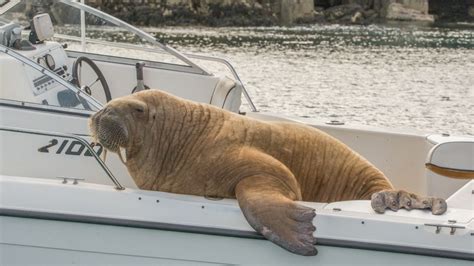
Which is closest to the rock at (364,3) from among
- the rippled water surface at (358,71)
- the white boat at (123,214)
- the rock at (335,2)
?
the rock at (335,2)

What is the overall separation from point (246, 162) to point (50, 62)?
2.23m

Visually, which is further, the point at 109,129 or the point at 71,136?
the point at 71,136

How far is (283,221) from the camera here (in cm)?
561

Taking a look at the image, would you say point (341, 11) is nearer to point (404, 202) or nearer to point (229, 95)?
point (229, 95)

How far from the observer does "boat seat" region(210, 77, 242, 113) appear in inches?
304

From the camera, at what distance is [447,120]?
83.0ft

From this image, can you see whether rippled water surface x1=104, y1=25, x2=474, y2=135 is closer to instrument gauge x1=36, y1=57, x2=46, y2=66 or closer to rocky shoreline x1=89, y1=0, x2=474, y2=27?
rocky shoreline x1=89, y1=0, x2=474, y2=27

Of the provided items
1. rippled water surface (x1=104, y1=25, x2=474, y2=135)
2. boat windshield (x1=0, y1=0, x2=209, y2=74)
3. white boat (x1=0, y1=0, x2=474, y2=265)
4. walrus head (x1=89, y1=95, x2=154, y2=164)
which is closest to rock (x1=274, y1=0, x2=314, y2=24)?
rippled water surface (x1=104, y1=25, x2=474, y2=135)

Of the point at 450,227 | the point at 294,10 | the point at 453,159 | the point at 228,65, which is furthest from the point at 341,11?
the point at 450,227

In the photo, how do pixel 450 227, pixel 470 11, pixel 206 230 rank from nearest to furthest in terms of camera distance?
1. pixel 450 227
2. pixel 206 230
3. pixel 470 11

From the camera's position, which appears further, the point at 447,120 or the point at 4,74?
the point at 447,120

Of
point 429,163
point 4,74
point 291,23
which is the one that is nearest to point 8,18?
point 4,74

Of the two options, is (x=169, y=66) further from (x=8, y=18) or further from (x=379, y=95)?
(x=379, y=95)

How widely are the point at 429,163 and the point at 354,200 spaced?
69cm
